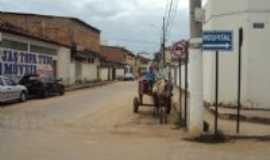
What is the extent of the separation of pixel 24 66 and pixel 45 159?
30782 mm

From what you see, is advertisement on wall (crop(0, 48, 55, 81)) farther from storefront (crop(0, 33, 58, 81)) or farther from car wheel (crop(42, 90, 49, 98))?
car wheel (crop(42, 90, 49, 98))

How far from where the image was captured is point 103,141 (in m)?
14.6

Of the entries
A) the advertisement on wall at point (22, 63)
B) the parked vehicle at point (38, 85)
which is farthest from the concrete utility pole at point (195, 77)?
the advertisement on wall at point (22, 63)

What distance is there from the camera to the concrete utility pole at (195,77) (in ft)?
52.4

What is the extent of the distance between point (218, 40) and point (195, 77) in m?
1.26

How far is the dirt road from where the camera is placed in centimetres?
1218

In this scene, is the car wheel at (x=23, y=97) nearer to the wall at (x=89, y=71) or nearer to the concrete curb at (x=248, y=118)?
the concrete curb at (x=248, y=118)

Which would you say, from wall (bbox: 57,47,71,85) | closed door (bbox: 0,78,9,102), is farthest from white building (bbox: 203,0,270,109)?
wall (bbox: 57,47,71,85)

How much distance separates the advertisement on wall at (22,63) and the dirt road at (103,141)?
53.0 ft

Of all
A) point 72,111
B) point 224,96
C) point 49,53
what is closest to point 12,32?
point 49,53

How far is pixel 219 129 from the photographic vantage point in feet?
54.9

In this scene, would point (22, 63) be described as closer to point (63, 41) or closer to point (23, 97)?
point (23, 97)

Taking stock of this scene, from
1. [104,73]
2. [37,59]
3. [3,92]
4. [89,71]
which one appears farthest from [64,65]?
[104,73]

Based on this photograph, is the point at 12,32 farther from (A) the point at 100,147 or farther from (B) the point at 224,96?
(A) the point at 100,147
